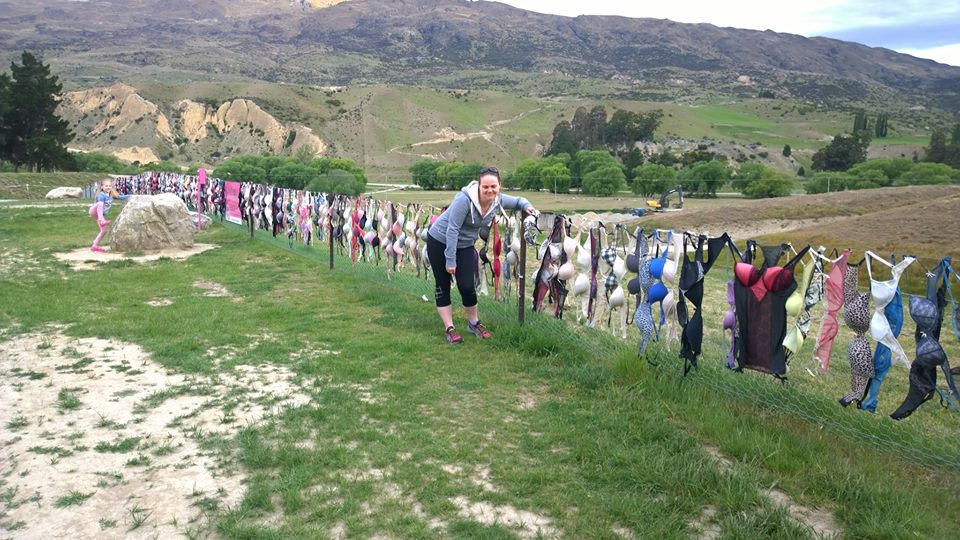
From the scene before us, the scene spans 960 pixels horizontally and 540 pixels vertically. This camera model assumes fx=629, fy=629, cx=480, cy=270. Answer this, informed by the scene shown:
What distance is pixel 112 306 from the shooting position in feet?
27.6

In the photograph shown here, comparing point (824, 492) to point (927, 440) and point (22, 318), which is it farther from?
point (22, 318)

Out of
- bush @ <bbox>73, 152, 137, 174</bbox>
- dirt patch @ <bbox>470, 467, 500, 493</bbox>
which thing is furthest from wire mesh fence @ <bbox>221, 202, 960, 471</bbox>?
bush @ <bbox>73, 152, 137, 174</bbox>

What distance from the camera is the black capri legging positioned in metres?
6.46

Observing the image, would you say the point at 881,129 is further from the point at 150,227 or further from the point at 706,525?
the point at 706,525

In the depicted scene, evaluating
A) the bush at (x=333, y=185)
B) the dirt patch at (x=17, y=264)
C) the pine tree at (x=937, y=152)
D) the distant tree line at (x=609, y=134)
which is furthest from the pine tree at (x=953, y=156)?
the dirt patch at (x=17, y=264)

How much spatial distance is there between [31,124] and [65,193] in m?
15.8

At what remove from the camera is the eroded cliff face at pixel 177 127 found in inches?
3501

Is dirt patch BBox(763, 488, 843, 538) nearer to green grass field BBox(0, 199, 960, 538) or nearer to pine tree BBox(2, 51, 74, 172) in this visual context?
green grass field BBox(0, 199, 960, 538)

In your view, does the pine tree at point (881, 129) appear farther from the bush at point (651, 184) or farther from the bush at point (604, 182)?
the bush at point (604, 182)

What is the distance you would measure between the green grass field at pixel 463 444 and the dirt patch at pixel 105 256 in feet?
17.7

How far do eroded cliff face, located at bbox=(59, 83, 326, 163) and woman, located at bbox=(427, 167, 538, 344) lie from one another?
291 ft

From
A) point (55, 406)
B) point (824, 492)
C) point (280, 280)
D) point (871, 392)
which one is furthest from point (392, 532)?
point (280, 280)

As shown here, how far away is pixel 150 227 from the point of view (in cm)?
1392

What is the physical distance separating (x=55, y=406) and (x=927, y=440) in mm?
6261
